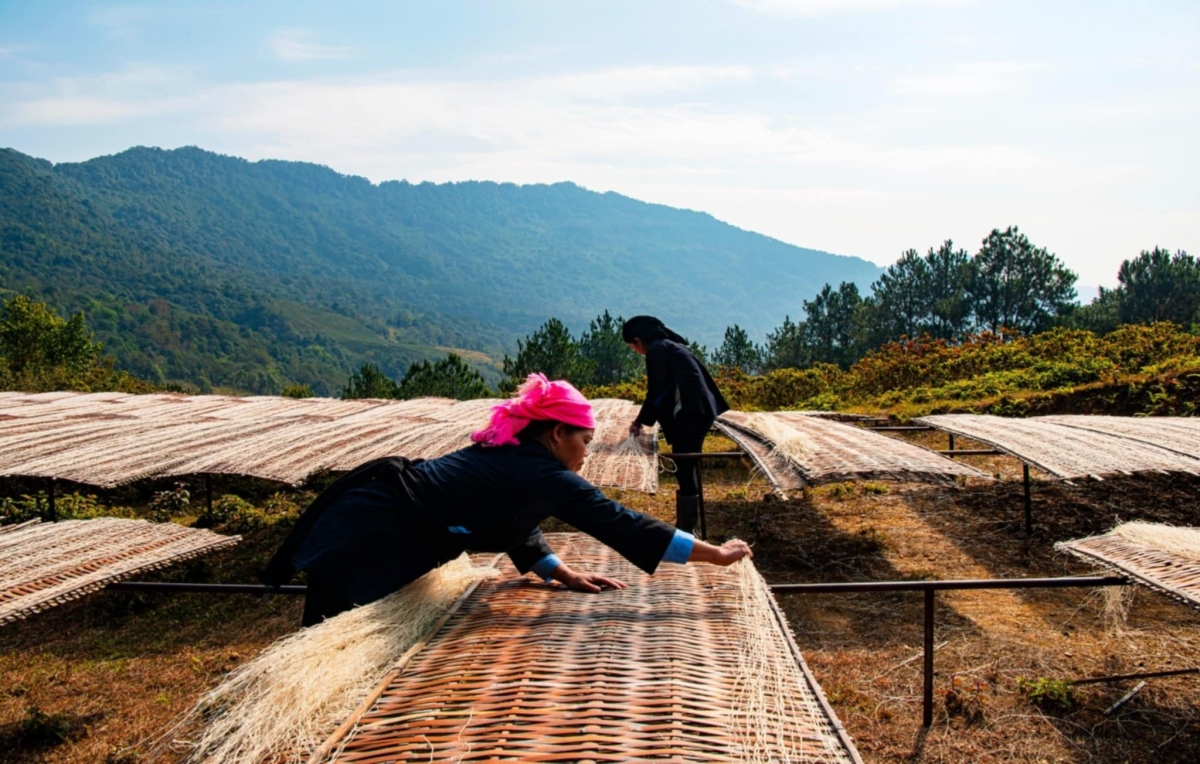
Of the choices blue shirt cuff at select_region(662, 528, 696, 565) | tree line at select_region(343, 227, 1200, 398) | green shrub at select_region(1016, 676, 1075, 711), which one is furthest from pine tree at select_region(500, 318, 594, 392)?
blue shirt cuff at select_region(662, 528, 696, 565)

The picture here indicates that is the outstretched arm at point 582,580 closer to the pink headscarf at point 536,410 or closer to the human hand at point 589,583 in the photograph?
the human hand at point 589,583

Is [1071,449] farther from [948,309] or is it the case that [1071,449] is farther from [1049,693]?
[948,309]

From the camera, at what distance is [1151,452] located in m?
5.29

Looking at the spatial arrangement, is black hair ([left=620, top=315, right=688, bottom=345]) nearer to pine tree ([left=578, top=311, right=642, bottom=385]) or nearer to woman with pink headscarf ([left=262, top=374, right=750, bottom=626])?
woman with pink headscarf ([left=262, top=374, right=750, bottom=626])

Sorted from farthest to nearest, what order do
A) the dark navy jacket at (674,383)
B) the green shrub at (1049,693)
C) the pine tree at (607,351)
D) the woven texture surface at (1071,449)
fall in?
the pine tree at (607,351) < the dark navy jacket at (674,383) < the woven texture surface at (1071,449) < the green shrub at (1049,693)

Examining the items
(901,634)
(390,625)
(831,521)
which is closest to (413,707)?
(390,625)

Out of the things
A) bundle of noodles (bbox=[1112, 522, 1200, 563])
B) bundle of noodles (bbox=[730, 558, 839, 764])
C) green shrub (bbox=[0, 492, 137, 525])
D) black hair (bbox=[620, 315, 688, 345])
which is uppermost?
black hair (bbox=[620, 315, 688, 345])

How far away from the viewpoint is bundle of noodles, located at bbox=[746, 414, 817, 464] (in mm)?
5668

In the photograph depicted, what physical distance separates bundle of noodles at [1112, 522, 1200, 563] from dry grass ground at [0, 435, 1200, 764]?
0.85 meters

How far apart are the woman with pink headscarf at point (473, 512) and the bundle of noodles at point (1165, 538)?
2.14 m

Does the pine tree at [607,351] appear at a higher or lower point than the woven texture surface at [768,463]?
higher

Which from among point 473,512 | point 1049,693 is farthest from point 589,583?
point 1049,693

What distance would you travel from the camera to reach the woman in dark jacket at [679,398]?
6043 mm

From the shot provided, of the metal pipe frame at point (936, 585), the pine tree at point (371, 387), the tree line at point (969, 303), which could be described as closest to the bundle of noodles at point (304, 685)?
the metal pipe frame at point (936, 585)
